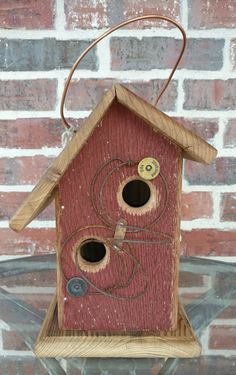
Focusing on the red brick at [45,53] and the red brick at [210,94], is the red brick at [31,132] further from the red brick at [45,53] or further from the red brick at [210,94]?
the red brick at [210,94]

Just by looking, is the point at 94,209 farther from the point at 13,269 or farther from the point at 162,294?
the point at 13,269

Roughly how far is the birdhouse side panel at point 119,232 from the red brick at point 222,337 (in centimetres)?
6

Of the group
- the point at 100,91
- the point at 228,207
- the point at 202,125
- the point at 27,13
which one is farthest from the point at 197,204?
the point at 27,13

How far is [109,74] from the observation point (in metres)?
1.05

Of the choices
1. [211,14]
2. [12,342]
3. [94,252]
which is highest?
[211,14]

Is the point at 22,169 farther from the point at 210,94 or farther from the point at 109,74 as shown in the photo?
the point at 210,94

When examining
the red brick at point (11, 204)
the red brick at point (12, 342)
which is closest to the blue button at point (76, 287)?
the red brick at point (12, 342)

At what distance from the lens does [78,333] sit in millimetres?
754

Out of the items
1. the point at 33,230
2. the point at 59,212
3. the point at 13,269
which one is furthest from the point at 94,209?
the point at 33,230

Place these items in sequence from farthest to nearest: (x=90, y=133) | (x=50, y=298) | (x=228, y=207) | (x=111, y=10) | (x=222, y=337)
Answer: (x=228, y=207) → (x=111, y=10) → (x=50, y=298) → (x=222, y=337) → (x=90, y=133)

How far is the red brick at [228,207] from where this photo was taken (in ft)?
3.67

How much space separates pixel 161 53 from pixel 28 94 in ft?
0.92

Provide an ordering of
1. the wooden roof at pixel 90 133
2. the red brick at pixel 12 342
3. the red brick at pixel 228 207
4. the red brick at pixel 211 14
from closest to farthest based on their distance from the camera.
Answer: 1. the wooden roof at pixel 90 133
2. the red brick at pixel 12 342
3. the red brick at pixel 211 14
4. the red brick at pixel 228 207

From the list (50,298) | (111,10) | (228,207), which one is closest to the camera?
(50,298)
